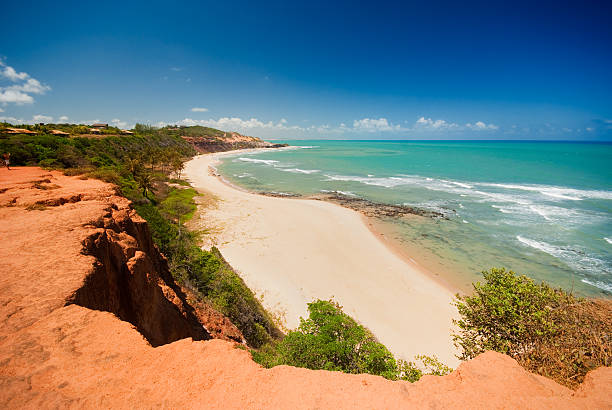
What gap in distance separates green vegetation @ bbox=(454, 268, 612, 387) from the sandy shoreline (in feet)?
20.9

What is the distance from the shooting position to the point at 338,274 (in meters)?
21.4

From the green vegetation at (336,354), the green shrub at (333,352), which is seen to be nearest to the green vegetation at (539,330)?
the green vegetation at (336,354)

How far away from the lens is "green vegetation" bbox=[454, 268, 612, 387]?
21.3 feet

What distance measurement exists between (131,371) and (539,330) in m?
11.6

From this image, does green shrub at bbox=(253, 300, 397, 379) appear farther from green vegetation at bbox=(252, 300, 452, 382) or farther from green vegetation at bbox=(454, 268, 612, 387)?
green vegetation at bbox=(454, 268, 612, 387)

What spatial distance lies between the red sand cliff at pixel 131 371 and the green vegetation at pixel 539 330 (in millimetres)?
1193

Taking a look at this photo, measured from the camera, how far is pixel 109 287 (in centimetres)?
650

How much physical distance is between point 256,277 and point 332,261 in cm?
749

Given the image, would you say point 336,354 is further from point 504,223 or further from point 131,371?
point 504,223

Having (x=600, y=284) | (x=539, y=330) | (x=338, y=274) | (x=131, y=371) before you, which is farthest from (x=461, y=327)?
(x=600, y=284)

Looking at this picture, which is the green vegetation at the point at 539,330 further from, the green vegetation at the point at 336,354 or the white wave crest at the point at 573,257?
the white wave crest at the point at 573,257

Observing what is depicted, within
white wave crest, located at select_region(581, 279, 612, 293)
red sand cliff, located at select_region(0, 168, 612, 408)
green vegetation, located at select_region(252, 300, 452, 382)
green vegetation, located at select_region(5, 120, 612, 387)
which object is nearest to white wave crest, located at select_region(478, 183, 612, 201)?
white wave crest, located at select_region(581, 279, 612, 293)

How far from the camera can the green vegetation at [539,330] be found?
650 cm

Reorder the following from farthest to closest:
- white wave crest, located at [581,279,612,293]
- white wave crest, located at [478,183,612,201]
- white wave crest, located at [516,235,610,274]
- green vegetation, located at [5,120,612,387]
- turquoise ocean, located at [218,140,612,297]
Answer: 1. white wave crest, located at [478,183,612,201]
2. turquoise ocean, located at [218,140,612,297]
3. white wave crest, located at [516,235,610,274]
4. white wave crest, located at [581,279,612,293]
5. green vegetation, located at [5,120,612,387]
